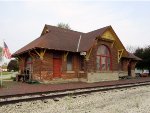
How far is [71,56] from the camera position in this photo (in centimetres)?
2417

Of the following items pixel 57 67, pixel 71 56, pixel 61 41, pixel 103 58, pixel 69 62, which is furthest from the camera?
pixel 103 58

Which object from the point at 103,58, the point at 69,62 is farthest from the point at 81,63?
the point at 103,58

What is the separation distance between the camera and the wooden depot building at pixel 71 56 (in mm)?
21656

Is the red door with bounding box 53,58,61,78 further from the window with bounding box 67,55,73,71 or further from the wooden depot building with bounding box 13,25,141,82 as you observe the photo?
the window with bounding box 67,55,73,71

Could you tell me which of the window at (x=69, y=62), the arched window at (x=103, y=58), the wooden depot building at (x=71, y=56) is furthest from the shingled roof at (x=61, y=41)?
the arched window at (x=103, y=58)

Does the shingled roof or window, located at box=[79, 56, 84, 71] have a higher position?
the shingled roof

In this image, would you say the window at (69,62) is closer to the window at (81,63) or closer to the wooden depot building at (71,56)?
the wooden depot building at (71,56)

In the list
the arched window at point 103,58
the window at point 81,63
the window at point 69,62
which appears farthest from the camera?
the arched window at point 103,58

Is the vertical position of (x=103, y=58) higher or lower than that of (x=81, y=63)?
higher

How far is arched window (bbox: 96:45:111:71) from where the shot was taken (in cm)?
2519

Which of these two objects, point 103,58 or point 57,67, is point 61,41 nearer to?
point 57,67

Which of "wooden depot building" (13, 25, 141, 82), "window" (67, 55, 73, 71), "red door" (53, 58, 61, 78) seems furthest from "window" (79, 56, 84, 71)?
"red door" (53, 58, 61, 78)

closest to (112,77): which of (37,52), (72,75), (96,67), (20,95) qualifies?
(96,67)

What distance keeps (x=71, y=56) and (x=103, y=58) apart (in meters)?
4.10
